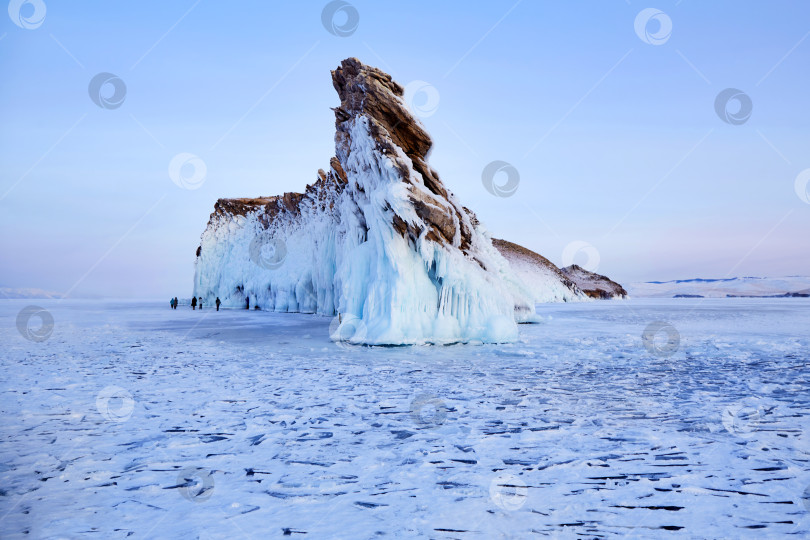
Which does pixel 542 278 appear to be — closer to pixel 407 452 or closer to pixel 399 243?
pixel 399 243

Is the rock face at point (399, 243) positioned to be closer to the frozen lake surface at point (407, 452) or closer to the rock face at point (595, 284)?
the frozen lake surface at point (407, 452)

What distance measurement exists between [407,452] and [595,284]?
410ft

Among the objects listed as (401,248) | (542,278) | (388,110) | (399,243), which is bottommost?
(401,248)

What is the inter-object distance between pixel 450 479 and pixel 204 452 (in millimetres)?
2649

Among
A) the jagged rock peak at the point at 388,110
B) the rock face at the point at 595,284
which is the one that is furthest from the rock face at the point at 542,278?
the jagged rock peak at the point at 388,110

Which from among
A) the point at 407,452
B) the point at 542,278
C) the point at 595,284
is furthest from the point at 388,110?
the point at 595,284

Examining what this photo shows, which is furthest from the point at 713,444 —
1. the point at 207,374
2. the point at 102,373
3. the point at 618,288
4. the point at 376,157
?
the point at 618,288

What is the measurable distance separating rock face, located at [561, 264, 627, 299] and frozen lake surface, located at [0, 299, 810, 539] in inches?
4359

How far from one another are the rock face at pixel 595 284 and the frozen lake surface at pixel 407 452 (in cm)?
11071

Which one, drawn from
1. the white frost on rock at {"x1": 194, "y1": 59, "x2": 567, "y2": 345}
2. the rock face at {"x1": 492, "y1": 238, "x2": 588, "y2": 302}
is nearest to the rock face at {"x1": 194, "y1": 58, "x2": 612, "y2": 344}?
the white frost on rock at {"x1": 194, "y1": 59, "x2": 567, "y2": 345}

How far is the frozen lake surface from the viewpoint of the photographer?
370 cm

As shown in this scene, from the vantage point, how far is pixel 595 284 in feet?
399

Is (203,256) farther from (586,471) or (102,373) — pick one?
(586,471)

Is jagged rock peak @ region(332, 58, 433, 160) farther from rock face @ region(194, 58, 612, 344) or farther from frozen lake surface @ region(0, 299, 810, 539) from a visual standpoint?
frozen lake surface @ region(0, 299, 810, 539)
